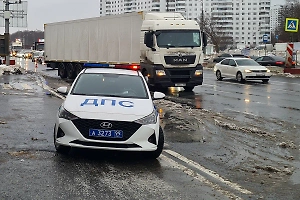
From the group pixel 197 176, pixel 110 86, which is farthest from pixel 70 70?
pixel 197 176

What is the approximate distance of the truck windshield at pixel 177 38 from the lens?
66.7 ft

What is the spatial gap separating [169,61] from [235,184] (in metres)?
14.4

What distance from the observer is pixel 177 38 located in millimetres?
20484

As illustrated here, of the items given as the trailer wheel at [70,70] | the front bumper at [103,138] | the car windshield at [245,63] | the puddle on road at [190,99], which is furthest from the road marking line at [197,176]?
the trailer wheel at [70,70]

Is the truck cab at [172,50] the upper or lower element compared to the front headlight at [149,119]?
upper

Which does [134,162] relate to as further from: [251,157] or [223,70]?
[223,70]

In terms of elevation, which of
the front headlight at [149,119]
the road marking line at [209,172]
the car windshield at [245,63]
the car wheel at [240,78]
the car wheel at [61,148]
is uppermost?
the car windshield at [245,63]

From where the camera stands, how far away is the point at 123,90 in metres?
8.79

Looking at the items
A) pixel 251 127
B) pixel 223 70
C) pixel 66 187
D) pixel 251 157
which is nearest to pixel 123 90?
pixel 251 157

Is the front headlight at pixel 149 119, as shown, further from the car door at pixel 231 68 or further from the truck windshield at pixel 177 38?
the car door at pixel 231 68

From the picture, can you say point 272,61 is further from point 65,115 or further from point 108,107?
point 65,115

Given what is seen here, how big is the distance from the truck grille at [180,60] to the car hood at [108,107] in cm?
1234

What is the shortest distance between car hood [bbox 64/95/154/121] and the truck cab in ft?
40.1

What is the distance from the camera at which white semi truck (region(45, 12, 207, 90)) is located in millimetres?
20422
